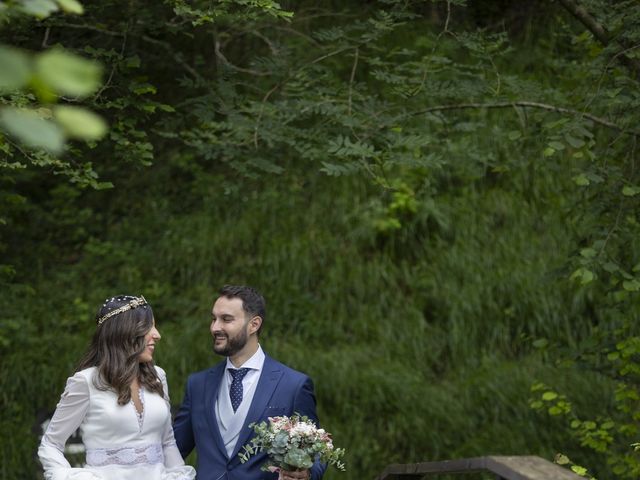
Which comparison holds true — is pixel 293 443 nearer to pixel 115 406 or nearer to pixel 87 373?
pixel 115 406

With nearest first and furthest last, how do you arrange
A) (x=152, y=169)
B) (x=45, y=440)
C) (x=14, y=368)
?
1. (x=45, y=440)
2. (x=14, y=368)
3. (x=152, y=169)

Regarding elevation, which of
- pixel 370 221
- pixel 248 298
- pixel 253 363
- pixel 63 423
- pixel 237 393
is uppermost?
pixel 370 221

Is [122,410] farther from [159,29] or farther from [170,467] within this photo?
[159,29]

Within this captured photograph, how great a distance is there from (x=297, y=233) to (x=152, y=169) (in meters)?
2.09

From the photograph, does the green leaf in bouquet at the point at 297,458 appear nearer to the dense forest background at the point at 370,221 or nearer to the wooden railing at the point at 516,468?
the wooden railing at the point at 516,468

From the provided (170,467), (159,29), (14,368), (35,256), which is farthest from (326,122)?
(35,256)

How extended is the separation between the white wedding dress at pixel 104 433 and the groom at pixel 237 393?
0.20 meters

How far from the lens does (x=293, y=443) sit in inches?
150

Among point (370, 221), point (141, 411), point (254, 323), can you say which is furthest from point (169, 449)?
point (370, 221)

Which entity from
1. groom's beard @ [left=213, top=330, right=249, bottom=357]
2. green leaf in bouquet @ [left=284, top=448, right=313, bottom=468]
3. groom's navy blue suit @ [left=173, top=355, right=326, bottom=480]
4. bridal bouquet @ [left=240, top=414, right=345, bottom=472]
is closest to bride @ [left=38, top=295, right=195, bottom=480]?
groom's navy blue suit @ [left=173, top=355, right=326, bottom=480]

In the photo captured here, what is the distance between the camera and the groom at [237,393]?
4.25m

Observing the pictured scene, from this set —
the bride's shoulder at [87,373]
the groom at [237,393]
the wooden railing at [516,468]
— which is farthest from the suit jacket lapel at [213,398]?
the wooden railing at [516,468]

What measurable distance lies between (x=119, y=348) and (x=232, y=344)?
1.62 feet

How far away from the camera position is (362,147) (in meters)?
5.66
